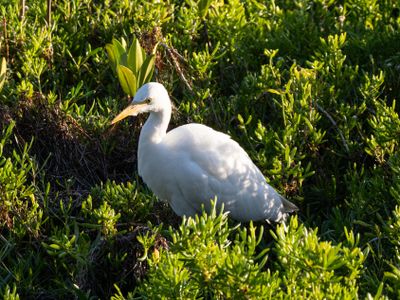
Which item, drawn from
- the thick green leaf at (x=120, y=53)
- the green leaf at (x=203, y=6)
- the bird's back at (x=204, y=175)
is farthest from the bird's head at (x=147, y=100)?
the green leaf at (x=203, y=6)

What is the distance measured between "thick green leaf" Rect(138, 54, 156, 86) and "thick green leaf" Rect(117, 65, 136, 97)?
6 centimetres

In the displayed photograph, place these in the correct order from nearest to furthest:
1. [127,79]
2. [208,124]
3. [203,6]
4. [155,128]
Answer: [155,128]
[127,79]
[208,124]
[203,6]

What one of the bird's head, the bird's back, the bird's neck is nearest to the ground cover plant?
the bird's back

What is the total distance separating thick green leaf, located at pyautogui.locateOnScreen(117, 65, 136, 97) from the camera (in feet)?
17.8

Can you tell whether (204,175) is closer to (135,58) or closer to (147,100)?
(147,100)

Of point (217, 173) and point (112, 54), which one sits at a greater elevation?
point (112, 54)

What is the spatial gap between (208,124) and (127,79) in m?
0.62

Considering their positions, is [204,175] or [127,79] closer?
[204,175]

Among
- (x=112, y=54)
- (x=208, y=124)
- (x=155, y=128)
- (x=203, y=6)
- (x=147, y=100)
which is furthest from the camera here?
(x=203, y=6)

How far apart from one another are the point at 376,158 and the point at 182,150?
108 centimetres

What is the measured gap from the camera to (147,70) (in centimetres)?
554

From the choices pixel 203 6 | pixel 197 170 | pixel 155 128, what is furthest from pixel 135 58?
pixel 203 6

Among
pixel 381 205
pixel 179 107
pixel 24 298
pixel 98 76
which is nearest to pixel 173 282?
pixel 24 298

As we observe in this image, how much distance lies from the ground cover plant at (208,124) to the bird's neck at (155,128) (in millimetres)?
262
